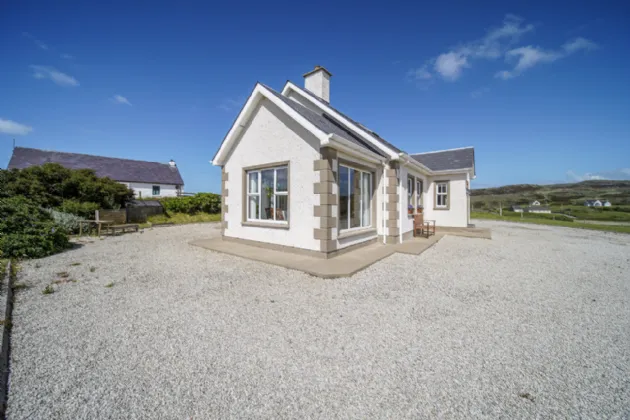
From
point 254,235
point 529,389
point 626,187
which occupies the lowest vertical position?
point 529,389

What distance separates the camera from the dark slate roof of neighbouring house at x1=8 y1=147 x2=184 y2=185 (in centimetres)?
2645

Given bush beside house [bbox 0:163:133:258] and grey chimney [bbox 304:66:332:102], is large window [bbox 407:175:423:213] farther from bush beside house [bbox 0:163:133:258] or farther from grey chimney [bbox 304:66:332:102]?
bush beside house [bbox 0:163:133:258]

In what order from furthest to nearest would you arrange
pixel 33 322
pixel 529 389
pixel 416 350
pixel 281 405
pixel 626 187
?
pixel 626 187 → pixel 33 322 → pixel 416 350 → pixel 529 389 → pixel 281 405

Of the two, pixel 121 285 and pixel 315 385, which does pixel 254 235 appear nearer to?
pixel 121 285

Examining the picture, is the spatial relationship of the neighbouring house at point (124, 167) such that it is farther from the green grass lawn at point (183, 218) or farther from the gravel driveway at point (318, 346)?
the gravel driveway at point (318, 346)

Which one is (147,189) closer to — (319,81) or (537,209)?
(319,81)

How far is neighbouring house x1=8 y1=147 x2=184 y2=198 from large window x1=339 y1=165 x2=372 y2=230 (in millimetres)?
22071

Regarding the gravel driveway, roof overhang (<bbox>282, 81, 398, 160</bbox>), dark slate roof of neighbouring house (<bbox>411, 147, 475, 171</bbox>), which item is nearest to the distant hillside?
dark slate roof of neighbouring house (<bbox>411, 147, 475, 171</bbox>)

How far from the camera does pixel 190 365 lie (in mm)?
2688

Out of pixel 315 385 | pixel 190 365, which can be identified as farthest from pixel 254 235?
pixel 315 385

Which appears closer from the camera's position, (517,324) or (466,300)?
(517,324)

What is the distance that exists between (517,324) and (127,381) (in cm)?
495

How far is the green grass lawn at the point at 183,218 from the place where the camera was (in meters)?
16.9

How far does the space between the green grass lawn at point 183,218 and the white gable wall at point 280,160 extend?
9.55m
